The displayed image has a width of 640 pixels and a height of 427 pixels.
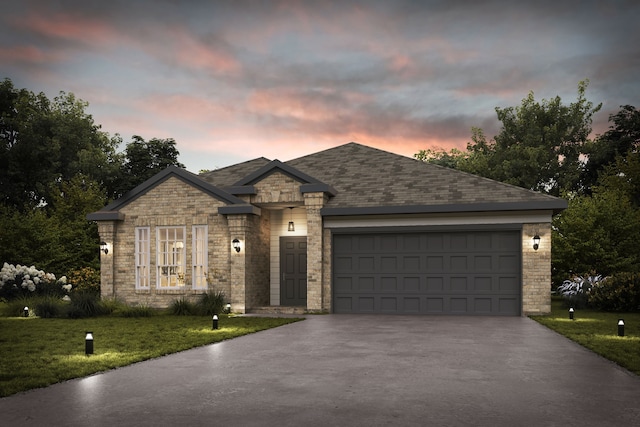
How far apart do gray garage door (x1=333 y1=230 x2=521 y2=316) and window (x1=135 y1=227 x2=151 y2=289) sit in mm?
6580

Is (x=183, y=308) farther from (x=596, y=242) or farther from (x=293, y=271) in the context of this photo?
(x=596, y=242)

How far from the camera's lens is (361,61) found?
22422 millimetres

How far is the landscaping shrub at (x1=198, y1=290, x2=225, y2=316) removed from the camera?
61.1ft

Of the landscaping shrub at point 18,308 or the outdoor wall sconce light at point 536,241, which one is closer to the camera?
the outdoor wall sconce light at point 536,241

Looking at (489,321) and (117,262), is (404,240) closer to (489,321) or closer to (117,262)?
(489,321)

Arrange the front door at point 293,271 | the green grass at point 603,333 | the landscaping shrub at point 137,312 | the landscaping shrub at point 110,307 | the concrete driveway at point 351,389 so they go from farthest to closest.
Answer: the front door at point 293,271 < the landscaping shrub at point 110,307 < the landscaping shrub at point 137,312 < the green grass at point 603,333 < the concrete driveway at point 351,389

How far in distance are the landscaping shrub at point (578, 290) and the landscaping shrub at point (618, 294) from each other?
65cm

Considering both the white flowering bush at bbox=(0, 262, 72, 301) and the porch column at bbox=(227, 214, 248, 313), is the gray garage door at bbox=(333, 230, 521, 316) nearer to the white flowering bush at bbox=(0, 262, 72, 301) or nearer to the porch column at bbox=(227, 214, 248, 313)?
→ the porch column at bbox=(227, 214, 248, 313)

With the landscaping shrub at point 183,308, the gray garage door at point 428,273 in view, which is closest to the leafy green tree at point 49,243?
the landscaping shrub at point 183,308

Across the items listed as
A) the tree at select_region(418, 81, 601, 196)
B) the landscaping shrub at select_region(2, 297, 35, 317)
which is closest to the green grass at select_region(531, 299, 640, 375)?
the landscaping shrub at select_region(2, 297, 35, 317)

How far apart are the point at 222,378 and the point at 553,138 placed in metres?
41.5

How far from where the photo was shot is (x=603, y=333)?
13234 mm

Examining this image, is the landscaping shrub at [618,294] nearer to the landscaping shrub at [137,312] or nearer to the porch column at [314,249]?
the porch column at [314,249]

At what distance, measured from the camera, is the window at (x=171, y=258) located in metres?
20.2
